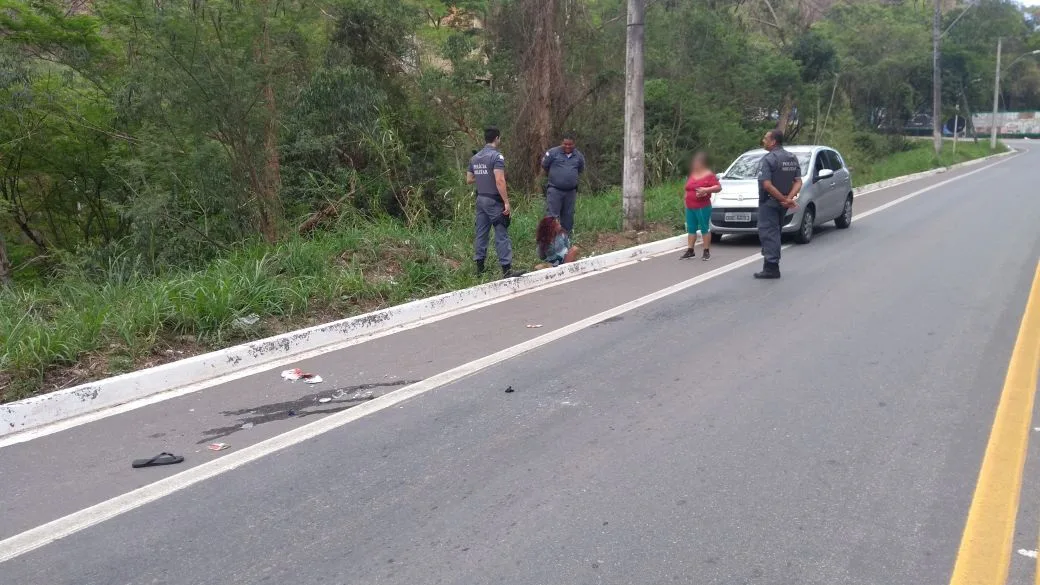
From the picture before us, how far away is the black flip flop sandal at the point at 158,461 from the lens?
201 inches

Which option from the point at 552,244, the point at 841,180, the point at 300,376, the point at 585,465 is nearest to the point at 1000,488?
the point at 585,465

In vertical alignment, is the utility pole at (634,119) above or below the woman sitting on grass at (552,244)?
above

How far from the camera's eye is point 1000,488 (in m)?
4.46

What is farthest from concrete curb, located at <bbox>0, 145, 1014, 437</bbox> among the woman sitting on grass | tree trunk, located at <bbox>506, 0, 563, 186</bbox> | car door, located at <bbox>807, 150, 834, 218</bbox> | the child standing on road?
tree trunk, located at <bbox>506, 0, 563, 186</bbox>

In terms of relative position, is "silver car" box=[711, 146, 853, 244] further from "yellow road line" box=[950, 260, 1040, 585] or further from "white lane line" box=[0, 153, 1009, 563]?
"yellow road line" box=[950, 260, 1040, 585]

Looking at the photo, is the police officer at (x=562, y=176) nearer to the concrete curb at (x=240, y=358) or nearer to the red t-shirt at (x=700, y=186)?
the concrete curb at (x=240, y=358)

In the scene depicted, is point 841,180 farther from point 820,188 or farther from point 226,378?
point 226,378

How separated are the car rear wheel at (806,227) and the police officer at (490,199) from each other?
18.9ft

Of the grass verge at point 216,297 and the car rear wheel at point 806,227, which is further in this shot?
the car rear wheel at point 806,227

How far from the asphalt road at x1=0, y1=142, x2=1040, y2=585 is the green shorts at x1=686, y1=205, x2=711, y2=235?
3.91 m

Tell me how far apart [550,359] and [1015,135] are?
300ft

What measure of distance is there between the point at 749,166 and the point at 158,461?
38.8 feet

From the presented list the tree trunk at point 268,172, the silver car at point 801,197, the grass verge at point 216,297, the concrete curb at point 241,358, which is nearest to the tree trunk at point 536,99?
the silver car at point 801,197

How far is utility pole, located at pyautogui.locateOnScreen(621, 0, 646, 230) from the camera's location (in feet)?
46.6
